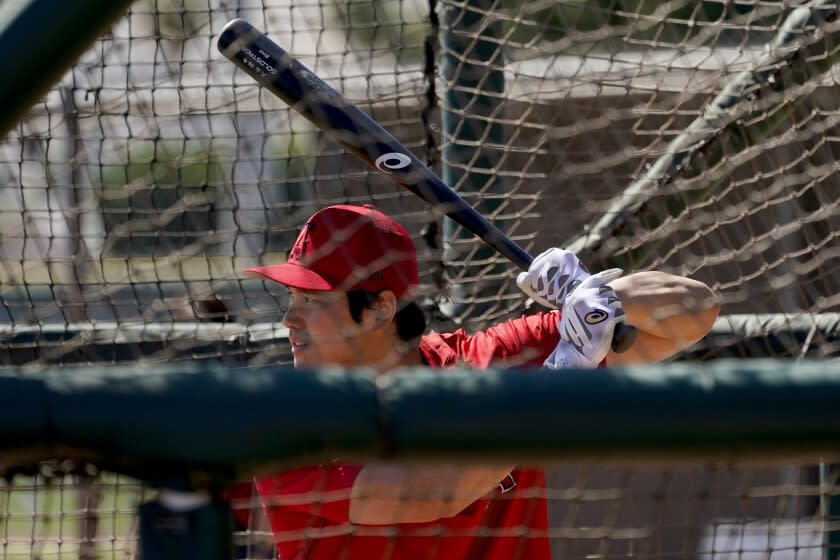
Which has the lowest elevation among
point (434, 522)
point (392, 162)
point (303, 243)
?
point (434, 522)

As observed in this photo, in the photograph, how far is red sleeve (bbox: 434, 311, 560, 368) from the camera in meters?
2.54

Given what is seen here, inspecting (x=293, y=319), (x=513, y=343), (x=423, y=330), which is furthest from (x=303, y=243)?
(x=513, y=343)

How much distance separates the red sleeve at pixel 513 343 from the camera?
8.34ft

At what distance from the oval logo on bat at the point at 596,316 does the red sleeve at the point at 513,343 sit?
0.72 feet

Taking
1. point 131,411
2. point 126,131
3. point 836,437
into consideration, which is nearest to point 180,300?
point 126,131

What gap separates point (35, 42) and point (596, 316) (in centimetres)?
135

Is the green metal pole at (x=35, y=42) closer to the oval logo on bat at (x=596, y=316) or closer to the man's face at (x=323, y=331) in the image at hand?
the man's face at (x=323, y=331)

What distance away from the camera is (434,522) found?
220 cm

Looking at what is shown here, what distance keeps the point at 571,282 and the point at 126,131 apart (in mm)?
1528

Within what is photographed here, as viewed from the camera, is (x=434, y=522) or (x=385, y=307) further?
(x=385, y=307)

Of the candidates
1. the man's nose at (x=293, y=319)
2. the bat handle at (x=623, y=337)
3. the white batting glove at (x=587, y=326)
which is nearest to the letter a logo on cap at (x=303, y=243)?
the man's nose at (x=293, y=319)

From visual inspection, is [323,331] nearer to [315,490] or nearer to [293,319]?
[293,319]

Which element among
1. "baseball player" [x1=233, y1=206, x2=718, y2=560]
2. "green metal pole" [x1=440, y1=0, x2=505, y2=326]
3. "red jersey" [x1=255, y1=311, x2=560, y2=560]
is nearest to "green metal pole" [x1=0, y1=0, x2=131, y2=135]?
"red jersey" [x1=255, y1=311, x2=560, y2=560]

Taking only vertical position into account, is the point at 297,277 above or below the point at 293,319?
above
